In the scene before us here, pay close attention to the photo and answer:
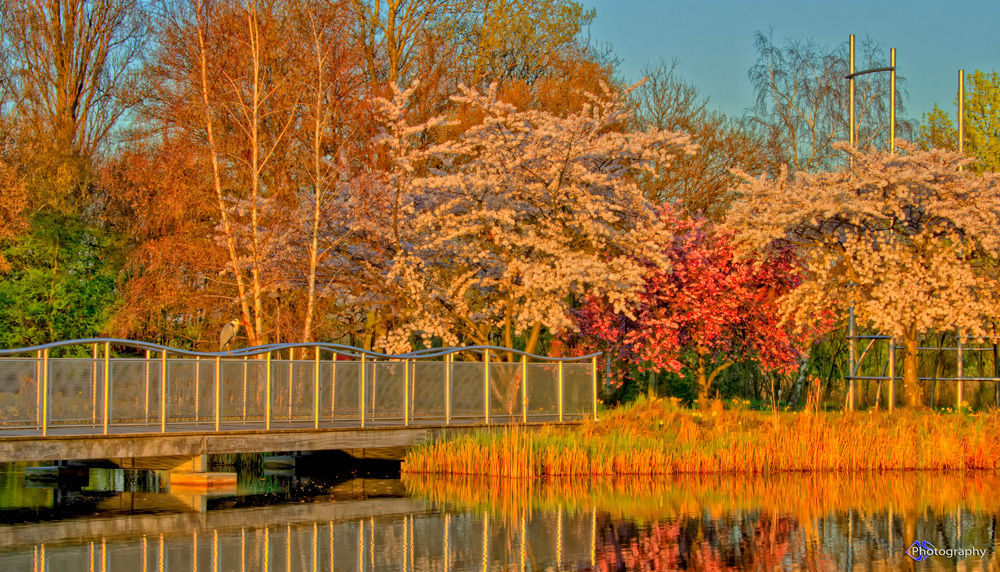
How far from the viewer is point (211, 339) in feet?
97.3

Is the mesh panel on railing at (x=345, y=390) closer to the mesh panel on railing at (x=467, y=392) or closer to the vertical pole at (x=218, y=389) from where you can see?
the mesh panel on railing at (x=467, y=392)

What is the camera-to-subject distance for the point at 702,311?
28.3 metres

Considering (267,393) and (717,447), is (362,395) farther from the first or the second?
(717,447)

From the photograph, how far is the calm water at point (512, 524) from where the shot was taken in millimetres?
12453

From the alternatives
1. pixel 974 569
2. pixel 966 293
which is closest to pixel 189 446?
pixel 974 569

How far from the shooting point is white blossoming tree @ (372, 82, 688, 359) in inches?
1006

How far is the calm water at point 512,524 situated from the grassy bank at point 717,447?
63cm

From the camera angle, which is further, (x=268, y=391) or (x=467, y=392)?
(x=467, y=392)

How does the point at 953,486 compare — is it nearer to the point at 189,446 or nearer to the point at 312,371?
the point at 312,371

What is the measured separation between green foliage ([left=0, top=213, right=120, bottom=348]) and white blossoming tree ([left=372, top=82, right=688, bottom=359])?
31.2ft

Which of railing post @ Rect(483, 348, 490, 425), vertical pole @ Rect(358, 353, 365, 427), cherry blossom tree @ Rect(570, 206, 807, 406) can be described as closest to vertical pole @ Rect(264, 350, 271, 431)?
vertical pole @ Rect(358, 353, 365, 427)

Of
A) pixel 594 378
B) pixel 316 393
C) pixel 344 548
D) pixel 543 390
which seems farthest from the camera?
pixel 594 378

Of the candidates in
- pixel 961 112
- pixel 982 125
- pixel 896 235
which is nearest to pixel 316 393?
pixel 896 235

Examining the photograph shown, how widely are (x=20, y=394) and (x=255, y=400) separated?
162 inches
